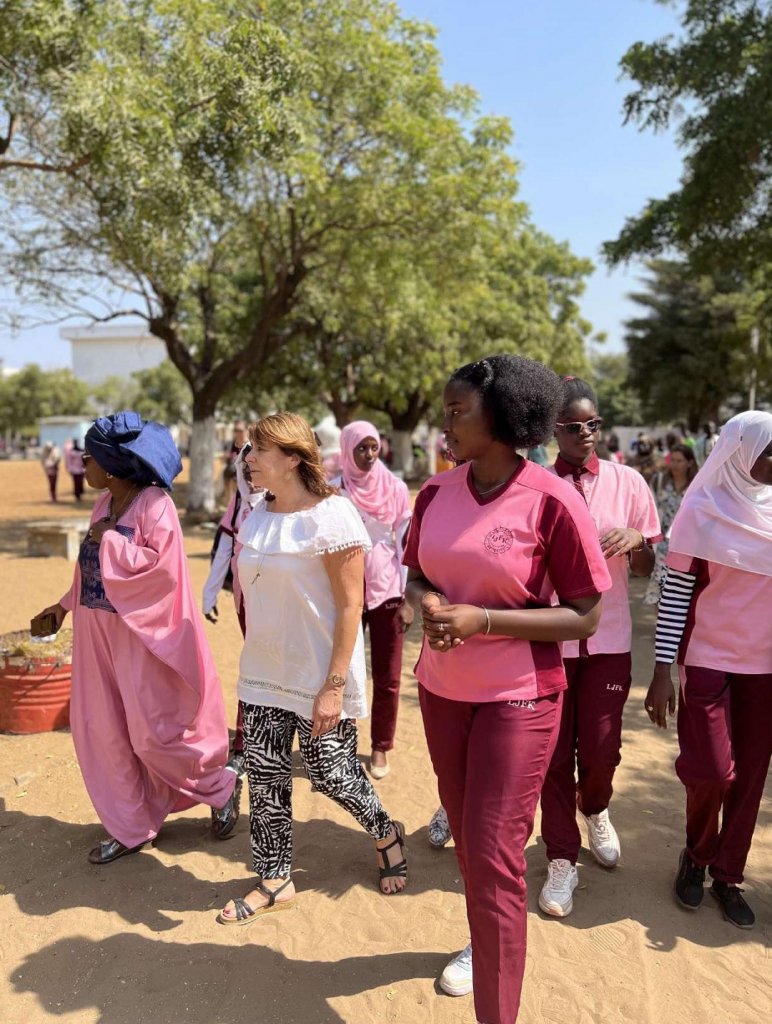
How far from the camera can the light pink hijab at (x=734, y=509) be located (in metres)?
2.98

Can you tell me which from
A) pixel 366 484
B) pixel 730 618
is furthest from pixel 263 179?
pixel 730 618

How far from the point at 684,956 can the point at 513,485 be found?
1952mm

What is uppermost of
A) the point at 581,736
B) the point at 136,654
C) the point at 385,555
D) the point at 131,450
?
the point at 131,450

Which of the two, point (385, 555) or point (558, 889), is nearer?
point (558, 889)

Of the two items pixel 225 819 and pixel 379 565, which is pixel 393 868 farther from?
pixel 379 565

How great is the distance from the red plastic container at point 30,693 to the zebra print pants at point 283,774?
216 centimetres

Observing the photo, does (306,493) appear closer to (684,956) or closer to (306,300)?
(684,956)

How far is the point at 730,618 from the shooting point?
120 inches

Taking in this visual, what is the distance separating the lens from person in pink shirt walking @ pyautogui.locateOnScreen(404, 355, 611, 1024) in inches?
91.2

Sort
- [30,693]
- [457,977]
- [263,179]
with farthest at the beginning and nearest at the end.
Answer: [263,179]
[30,693]
[457,977]

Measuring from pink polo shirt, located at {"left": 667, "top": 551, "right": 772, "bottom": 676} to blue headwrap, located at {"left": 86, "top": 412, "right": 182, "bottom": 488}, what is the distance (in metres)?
2.12

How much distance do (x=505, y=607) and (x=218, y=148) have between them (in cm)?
930

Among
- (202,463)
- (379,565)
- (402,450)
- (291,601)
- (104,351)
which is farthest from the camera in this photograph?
(104,351)

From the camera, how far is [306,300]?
1845 centimetres
